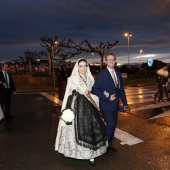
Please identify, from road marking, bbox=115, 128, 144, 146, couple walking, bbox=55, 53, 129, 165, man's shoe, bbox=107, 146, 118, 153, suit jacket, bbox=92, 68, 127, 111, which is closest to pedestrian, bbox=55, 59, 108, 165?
couple walking, bbox=55, 53, 129, 165

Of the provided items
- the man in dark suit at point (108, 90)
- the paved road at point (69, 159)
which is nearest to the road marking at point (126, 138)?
the paved road at point (69, 159)

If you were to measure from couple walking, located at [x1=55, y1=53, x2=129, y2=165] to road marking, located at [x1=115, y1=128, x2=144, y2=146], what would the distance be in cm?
109

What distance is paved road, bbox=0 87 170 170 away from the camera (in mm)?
4555

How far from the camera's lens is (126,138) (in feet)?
20.2

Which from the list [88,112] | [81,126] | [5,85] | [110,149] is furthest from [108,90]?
[5,85]

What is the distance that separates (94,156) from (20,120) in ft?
14.7

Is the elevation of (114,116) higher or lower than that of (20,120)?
higher

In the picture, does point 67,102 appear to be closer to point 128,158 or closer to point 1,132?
point 128,158

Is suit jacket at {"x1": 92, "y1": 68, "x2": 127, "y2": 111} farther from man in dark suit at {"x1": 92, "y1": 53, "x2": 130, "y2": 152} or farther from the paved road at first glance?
the paved road

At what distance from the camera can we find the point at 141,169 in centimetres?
436

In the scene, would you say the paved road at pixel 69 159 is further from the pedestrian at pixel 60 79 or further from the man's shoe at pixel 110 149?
the pedestrian at pixel 60 79

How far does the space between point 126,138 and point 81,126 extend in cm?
206

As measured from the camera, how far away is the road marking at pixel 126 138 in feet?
19.1

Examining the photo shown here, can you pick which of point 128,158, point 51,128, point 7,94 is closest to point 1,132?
point 51,128
